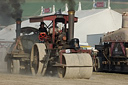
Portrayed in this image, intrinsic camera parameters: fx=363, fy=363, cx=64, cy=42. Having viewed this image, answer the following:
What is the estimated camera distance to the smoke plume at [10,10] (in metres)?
21.0

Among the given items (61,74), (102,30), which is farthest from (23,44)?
(102,30)

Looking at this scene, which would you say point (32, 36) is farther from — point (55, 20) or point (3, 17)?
point (3, 17)

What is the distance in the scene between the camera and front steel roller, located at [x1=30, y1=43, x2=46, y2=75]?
46.6 ft

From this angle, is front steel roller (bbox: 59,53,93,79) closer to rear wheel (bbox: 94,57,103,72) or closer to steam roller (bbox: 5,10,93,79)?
steam roller (bbox: 5,10,93,79)

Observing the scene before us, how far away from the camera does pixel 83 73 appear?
12914 millimetres

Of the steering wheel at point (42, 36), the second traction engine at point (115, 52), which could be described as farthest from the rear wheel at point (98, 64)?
the steering wheel at point (42, 36)

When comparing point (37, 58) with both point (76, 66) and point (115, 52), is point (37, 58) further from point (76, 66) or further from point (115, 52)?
point (115, 52)

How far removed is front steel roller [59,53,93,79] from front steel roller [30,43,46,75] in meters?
1.42

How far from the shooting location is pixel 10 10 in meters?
21.9

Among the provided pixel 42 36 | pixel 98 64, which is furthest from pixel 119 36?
pixel 42 36

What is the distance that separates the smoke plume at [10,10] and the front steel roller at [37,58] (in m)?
6.14

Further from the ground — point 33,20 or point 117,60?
point 33,20

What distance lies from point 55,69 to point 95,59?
744 cm

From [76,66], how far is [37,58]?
8.12 feet
